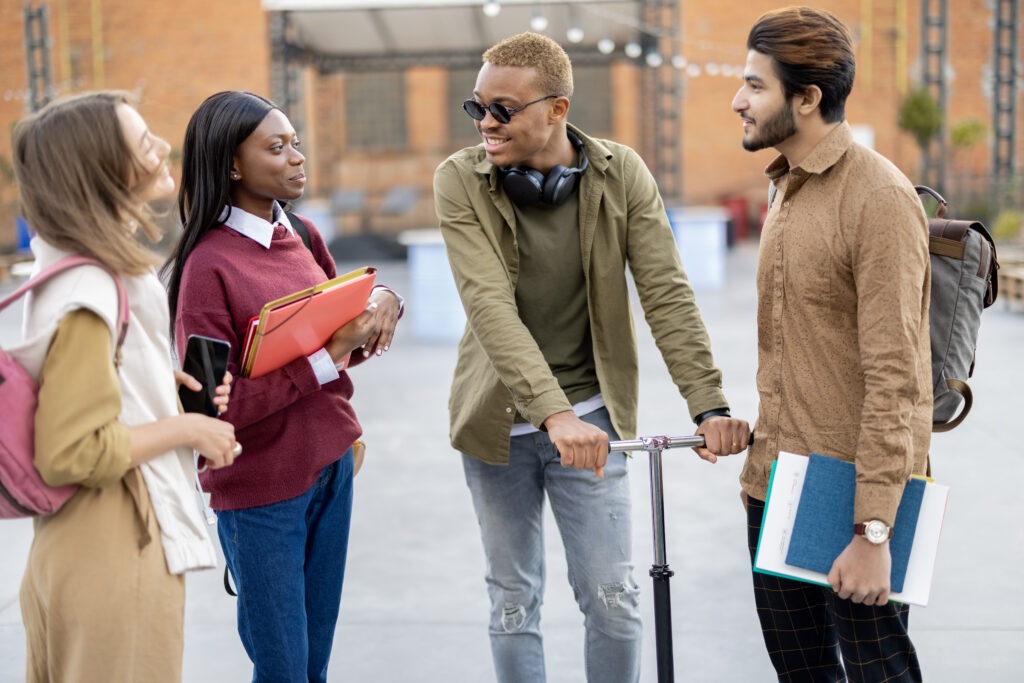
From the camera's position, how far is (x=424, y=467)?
594 centimetres

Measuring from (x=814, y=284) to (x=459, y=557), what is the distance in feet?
8.85

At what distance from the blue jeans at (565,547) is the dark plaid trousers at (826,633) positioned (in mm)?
297

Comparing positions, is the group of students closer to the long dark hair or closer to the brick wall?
the long dark hair

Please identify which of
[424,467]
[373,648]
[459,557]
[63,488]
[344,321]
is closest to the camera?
[63,488]

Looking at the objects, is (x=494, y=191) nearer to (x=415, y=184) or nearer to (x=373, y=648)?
(x=373, y=648)

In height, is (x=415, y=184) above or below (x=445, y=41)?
below

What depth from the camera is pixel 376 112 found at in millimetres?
26328

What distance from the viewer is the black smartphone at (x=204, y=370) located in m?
2.10

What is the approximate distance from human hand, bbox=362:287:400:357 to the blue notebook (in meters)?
0.95

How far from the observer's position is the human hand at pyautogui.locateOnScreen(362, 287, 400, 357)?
2487 millimetres

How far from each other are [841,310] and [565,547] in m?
0.83

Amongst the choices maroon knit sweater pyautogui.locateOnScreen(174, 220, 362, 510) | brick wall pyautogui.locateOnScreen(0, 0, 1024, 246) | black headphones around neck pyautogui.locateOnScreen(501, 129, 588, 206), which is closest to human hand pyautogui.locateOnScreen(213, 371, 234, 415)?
maroon knit sweater pyautogui.locateOnScreen(174, 220, 362, 510)

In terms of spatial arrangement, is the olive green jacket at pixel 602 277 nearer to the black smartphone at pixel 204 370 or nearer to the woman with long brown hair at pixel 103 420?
the black smartphone at pixel 204 370

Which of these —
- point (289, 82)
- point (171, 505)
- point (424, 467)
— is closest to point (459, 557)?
point (424, 467)
